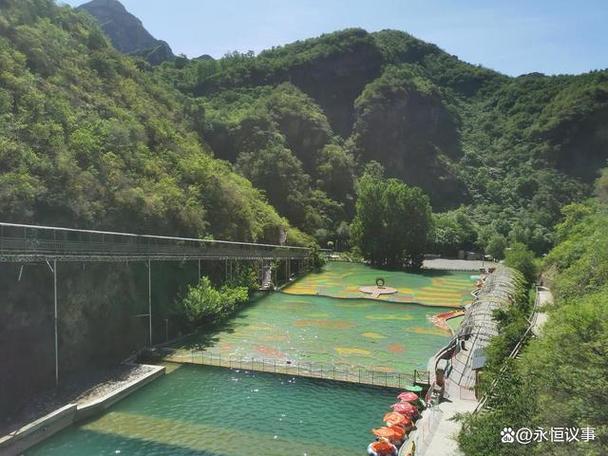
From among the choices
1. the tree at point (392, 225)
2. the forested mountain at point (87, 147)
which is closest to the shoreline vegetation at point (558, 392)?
the forested mountain at point (87, 147)

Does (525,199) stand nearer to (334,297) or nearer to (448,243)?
(448,243)

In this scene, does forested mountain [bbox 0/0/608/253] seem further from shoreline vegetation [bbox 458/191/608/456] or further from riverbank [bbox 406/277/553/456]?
shoreline vegetation [bbox 458/191/608/456]

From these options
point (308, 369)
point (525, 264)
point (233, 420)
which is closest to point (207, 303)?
point (308, 369)

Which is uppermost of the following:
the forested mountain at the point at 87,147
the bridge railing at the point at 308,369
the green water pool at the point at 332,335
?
the forested mountain at the point at 87,147

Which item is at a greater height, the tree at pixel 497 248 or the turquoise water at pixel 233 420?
the tree at pixel 497 248

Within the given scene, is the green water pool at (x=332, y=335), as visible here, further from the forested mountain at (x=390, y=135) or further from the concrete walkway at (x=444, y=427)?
the forested mountain at (x=390, y=135)

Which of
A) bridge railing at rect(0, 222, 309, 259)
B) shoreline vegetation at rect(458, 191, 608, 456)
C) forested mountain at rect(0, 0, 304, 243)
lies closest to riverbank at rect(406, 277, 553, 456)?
shoreline vegetation at rect(458, 191, 608, 456)
